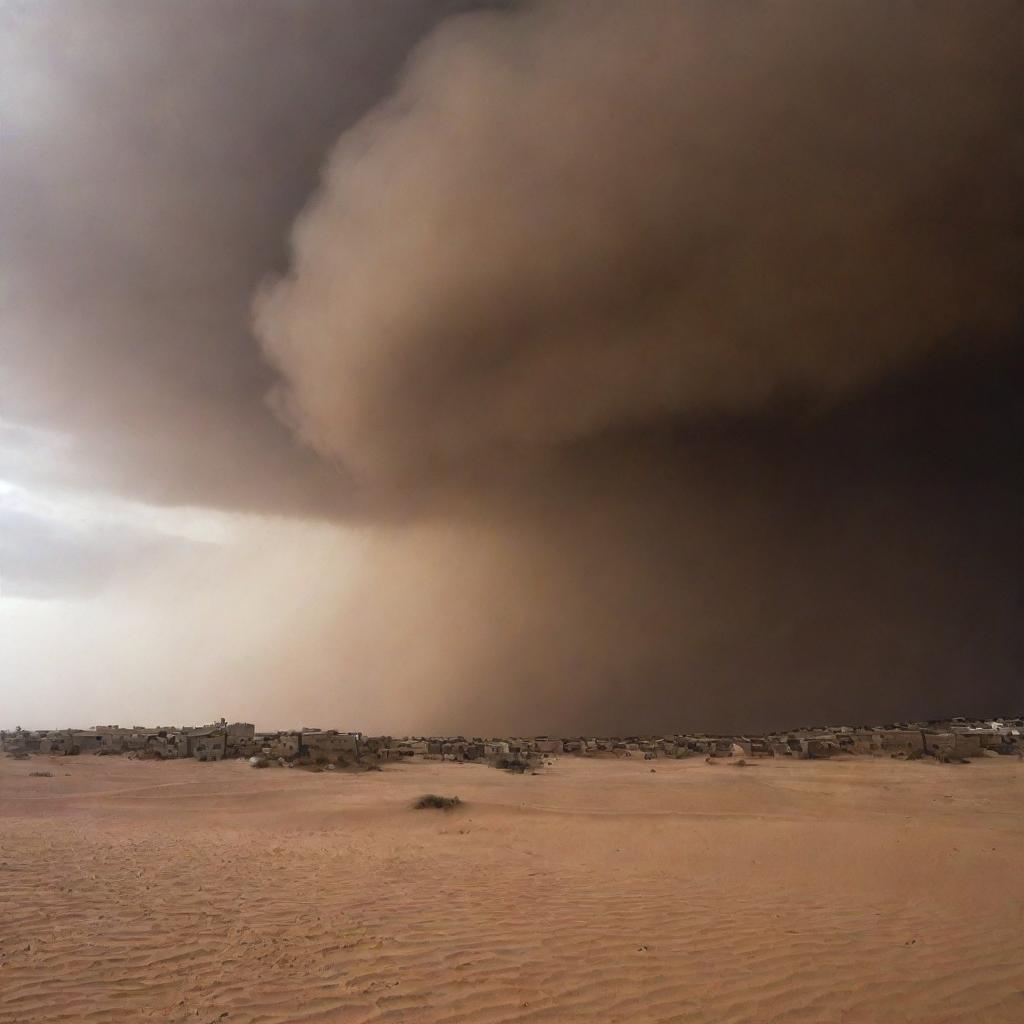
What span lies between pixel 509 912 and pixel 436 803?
7694mm

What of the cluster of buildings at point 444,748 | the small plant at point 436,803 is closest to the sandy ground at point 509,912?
the small plant at point 436,803

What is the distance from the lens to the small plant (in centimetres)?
1375

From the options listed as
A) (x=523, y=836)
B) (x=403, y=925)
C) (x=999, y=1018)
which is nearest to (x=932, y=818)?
(x=523, y=836)

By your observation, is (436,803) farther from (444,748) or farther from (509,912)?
(444,748)

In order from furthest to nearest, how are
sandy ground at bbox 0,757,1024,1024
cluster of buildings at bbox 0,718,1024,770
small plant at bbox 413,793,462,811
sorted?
cluster of buildings at bbox 0,718,1024,770
small plant at bbox 413,793,462,811
sandy ground at bbox 0,757,1024,1024

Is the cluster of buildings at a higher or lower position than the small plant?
higher

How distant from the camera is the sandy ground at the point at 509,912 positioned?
188 inches

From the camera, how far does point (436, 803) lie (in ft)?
45.9

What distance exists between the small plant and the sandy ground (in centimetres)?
40

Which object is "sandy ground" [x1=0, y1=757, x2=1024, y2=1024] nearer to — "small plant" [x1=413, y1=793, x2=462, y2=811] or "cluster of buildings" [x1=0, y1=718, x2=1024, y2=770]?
"small plant" [x1=413, y1=793, x2=462, y2=811]

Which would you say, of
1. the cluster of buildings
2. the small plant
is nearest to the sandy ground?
the small plant

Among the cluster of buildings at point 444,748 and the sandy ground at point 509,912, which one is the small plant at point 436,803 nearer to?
the sandy ground at point 509,912

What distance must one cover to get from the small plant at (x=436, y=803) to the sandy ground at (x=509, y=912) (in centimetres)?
40

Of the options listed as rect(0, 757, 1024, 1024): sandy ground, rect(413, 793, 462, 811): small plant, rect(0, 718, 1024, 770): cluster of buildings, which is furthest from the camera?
rect(0, 718, 1024, 770): cluster of buildings
